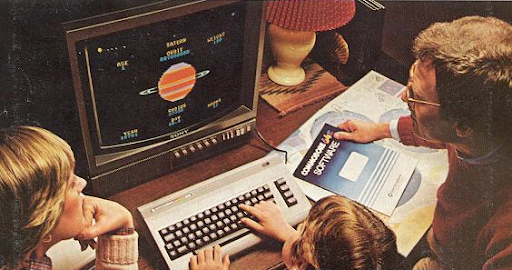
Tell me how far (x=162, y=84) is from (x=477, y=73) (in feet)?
2.07

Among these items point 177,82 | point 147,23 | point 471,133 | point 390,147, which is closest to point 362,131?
point 390,147

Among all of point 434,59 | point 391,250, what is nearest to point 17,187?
point 391,250

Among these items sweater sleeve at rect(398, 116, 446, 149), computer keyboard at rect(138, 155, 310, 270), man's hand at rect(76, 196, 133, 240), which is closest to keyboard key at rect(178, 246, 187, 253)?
computer keyboard at rect(138, 155, 310, 270)

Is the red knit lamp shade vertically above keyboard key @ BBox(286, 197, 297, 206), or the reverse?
the red knit lamp shade

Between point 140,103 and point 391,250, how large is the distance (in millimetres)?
579

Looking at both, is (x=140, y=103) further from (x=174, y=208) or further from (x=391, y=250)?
(x=391, y=250)

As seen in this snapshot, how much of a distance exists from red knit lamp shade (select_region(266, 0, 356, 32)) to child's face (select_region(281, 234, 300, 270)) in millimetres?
470

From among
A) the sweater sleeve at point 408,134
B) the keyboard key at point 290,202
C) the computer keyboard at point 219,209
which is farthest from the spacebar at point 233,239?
the sweater sleeve at point 408,134

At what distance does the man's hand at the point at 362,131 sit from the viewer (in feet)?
4.57

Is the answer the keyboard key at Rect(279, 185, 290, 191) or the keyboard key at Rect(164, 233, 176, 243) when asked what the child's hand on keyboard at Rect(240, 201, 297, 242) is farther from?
the keyboard key at Rect(164, 233, 176, 243)

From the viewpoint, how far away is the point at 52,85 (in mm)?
1005

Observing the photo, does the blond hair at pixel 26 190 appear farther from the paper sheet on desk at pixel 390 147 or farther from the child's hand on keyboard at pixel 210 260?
the paper sheet on desk at pixel 390 147

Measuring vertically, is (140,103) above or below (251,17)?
below

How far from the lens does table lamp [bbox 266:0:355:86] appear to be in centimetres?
133
